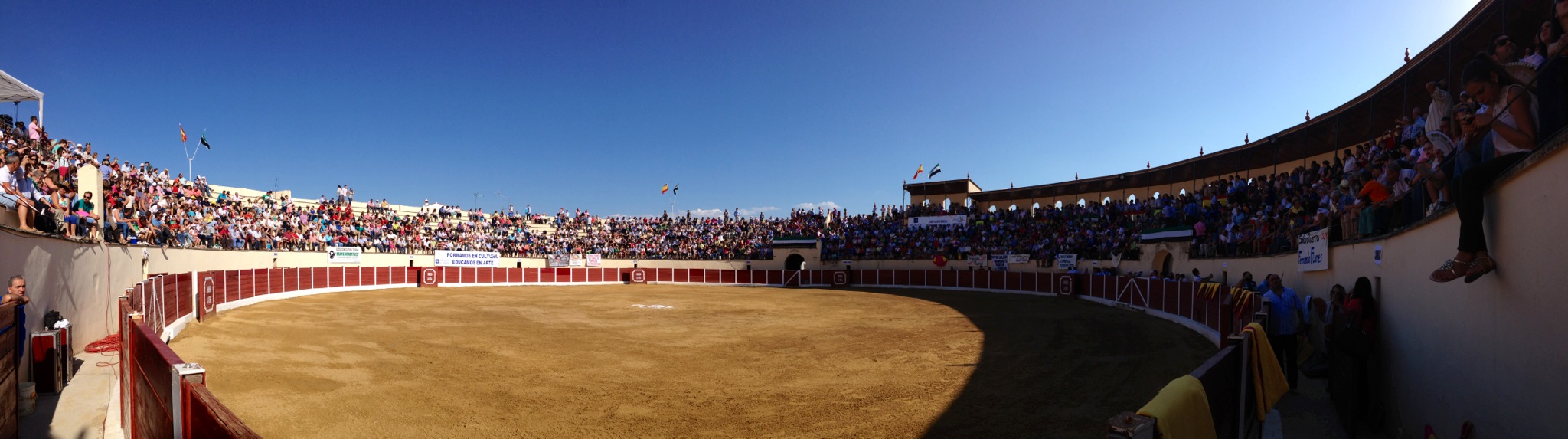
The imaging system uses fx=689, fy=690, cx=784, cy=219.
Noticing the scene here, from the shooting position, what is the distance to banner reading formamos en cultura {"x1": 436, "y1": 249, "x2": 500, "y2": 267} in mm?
31422

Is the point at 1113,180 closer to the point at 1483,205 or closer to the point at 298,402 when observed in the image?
the point at 1483,205

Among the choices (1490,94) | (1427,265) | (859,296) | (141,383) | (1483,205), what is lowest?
(859,296)

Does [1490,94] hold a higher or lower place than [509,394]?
higher

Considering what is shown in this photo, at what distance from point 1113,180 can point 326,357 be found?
29.8m

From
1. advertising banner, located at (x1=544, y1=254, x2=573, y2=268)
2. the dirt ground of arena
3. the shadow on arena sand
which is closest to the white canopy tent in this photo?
the dirt ground of arena

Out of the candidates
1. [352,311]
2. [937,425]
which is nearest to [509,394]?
[937,425]

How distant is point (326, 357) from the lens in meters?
9.63

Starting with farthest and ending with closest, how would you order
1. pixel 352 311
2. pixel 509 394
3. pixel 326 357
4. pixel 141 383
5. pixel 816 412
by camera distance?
1. pixel 352 311
2. pixel 326 357
3. pixel 509 394
4. pixel 816 412
5. pixel 141 383

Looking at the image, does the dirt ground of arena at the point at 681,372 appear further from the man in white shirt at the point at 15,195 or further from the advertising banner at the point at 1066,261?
the advertising banner at the point at 1066,261

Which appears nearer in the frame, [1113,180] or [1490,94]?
[1490,94]

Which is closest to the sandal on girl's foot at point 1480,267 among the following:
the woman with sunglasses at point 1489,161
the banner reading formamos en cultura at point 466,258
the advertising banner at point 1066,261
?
the woman with sunglasses at point 1489,161

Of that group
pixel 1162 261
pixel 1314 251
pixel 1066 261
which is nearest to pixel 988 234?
pixel 1066 261

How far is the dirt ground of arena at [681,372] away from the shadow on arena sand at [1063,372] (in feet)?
0.13

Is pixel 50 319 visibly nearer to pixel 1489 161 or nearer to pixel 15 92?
pixel 1489 161
